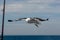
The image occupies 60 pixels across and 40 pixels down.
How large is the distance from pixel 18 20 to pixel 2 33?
194 cm

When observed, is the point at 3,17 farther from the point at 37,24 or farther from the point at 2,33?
the point at 37,24

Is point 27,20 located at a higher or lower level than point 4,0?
lower

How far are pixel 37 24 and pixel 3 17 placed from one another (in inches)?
86.2

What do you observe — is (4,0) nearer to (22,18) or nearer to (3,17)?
(3,17)

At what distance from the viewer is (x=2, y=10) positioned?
8766 mm

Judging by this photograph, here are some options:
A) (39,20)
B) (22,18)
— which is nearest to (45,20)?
(39,20)

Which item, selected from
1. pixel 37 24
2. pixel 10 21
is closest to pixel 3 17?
pixel 10 21

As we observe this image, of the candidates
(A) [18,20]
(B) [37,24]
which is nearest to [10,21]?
(A) [18,20]

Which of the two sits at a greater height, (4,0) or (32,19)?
(4,0)

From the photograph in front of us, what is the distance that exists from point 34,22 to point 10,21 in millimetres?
1018

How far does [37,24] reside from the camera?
1042cm

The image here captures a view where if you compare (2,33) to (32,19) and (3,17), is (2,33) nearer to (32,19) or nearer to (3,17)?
(3,17)

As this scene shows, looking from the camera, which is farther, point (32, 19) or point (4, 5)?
point (32, 19)
